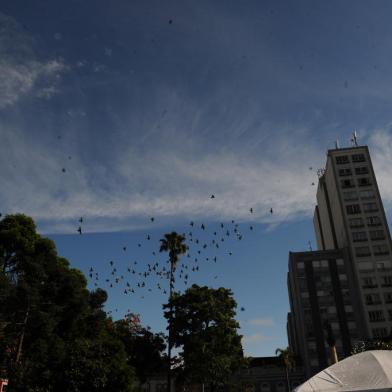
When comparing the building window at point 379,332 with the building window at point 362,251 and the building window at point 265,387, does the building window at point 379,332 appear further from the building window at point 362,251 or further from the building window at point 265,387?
the building window at point 265,387

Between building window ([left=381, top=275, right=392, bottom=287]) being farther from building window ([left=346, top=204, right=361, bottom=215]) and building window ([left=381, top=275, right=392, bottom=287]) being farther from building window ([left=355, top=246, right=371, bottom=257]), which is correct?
building window ([left=346, top=204, right=361, bottom=215])

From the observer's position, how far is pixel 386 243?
7744 cm

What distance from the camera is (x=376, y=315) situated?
7181 cm

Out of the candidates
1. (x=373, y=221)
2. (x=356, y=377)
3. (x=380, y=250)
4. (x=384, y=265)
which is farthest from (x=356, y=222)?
(x=356, y=377)

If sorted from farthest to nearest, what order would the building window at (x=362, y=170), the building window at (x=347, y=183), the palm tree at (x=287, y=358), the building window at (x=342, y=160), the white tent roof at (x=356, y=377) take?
the building window at (x=342, y=160)
the building window at (x=362, y=170)
the building window at (x=347, y=183)
the palm tree at (x=287, y=358)
the white tent roof at (x=356, y=377)

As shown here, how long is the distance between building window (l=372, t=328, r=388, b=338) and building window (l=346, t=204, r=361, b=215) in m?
21.7

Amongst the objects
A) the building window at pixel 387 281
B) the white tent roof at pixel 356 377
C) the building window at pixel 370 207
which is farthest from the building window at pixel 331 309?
the white tent roof at pixel 356 377

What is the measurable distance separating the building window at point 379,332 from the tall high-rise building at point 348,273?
15mm

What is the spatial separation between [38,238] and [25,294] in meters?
6.24

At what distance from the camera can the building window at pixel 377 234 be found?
7812 cm

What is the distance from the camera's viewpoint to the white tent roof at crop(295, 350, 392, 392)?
279 inches

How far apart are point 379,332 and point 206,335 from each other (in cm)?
3775

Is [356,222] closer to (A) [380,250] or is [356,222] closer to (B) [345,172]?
(A) [380,250]

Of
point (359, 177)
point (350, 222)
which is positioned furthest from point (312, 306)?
point (359, 177)
